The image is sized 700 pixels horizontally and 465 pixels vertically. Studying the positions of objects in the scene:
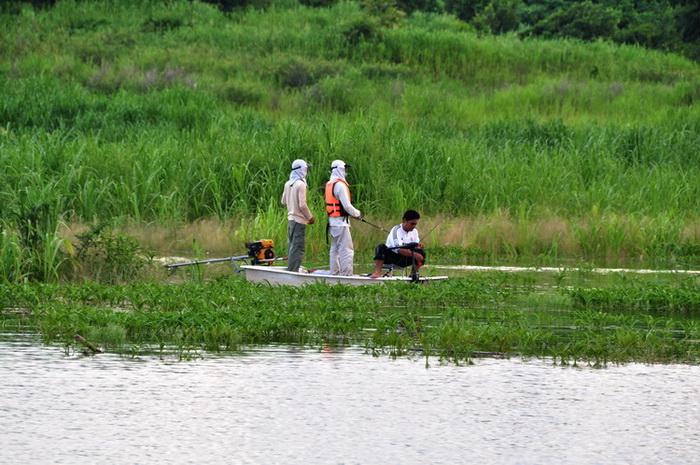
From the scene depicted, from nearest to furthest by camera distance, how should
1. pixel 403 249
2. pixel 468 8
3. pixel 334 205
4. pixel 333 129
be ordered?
pixel 403 249 → pixel 334 205 → pixel 333 129 → pixel 468 8

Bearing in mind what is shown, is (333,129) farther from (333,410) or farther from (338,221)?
(333,410)

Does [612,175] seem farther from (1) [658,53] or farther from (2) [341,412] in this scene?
(1) [658,53]

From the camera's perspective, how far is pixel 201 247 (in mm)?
21250

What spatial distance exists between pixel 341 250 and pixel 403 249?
1040 millimetres

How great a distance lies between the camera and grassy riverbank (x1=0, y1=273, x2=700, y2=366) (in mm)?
10883

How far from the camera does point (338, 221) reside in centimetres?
1673

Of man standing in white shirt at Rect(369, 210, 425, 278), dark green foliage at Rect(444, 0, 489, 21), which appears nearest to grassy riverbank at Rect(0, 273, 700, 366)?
man standing in white shirt at Rect(369, 210, 425, 278)

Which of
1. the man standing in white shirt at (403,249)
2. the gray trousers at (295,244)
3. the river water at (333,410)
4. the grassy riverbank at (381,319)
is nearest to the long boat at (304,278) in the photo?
the man standing in white shirt at (403,249)

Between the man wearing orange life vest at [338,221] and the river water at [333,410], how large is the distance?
19.9ft

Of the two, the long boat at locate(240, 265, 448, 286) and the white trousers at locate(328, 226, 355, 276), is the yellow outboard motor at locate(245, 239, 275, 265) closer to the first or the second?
the long boat at locate(240, 265, 448, 286)

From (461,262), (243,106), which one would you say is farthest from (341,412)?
(243,106)

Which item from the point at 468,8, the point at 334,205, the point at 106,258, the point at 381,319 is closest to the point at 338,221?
the point at 334,205

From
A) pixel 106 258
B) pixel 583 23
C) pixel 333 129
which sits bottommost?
pixel 106 258

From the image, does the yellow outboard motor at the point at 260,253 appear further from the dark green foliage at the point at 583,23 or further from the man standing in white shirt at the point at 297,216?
the dark green foliage at the point at 583,23
